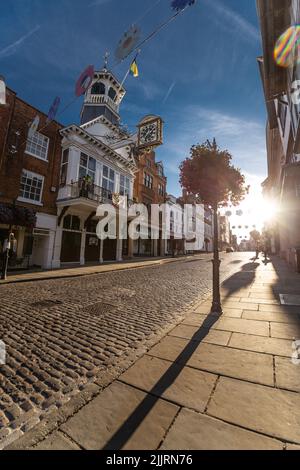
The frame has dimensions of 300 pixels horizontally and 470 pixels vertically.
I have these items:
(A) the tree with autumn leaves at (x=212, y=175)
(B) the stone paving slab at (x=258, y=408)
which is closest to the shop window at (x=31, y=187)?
(A) the tree with autumn leaves at (x=212, y=175)

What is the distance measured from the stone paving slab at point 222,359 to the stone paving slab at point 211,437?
0.75m

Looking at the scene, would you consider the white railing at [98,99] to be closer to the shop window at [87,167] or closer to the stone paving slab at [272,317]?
the shop window at [87,167]

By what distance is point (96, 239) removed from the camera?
17.8 metres

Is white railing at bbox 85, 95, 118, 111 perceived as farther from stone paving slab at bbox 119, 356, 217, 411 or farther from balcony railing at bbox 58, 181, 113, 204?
stone paving slab at bbox 119, 356, 217, 411

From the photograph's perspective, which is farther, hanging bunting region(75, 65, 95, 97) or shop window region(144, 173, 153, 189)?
shop window region(144, 173, 153, 189)

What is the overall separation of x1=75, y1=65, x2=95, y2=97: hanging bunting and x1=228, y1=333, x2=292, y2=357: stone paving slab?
878 centimetres

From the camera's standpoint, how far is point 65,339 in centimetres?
338

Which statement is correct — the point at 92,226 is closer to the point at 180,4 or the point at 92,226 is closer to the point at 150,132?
the point at 150,132

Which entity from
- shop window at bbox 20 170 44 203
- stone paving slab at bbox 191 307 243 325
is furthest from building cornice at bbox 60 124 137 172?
stone paving slab at bbox 191 307 243 325

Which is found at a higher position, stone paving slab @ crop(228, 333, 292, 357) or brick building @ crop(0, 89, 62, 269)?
brick building @ crop(0, 89, 62, 269)

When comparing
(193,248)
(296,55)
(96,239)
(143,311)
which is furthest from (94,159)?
(193,248)

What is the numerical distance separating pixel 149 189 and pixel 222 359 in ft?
86.4

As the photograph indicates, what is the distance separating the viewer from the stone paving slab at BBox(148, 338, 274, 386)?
230 cm

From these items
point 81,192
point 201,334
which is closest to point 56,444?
point 201,334
